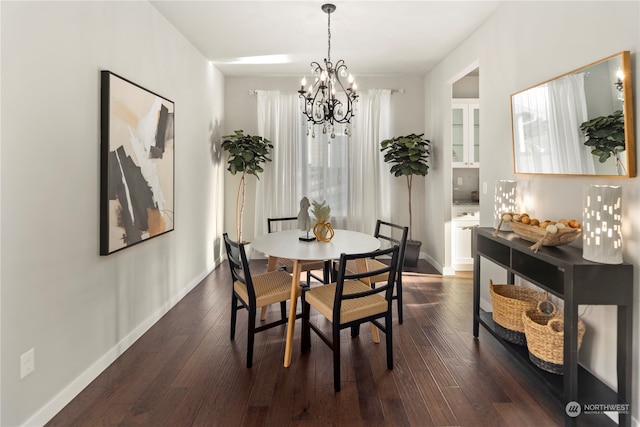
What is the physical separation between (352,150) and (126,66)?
326cm

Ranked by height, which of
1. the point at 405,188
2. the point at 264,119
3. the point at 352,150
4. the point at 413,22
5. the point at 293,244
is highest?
the point at 413,22

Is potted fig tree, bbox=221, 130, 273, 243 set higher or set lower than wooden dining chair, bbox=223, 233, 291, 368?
higher

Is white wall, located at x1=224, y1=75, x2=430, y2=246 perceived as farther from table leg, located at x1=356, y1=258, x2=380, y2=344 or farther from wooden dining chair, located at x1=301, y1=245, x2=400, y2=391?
wooden dining chair, located at x1=301, y1=245, x2=400, y2=391

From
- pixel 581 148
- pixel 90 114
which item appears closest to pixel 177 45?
pixel 90 114

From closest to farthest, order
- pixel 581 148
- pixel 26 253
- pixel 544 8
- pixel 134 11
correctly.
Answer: pixel 26 253
pixel 581 148
pixel 544 8
pixel 134 11

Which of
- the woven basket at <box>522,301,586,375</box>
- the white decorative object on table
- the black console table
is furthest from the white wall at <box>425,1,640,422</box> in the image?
the white decorative object on table

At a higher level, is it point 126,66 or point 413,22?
point 413,22

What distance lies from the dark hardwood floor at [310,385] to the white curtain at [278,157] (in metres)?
2.45

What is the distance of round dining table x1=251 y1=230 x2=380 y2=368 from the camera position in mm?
2389

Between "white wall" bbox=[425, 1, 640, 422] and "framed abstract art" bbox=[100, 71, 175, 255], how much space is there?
2859mm

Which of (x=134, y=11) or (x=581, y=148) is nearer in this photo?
(x=581, y=148)

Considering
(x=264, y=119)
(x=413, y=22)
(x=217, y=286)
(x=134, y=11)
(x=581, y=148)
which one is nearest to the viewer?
(x=581, y=148)

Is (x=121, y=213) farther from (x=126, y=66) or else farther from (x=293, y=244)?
(x=293, y=244)

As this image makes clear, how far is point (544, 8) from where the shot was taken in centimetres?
245
